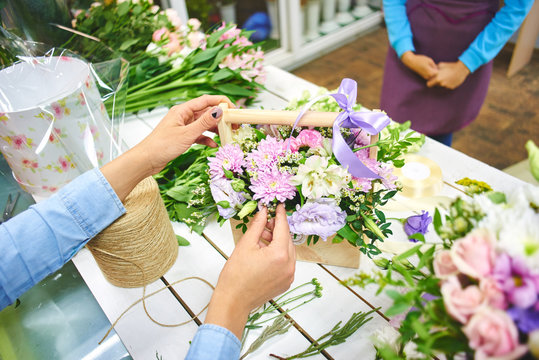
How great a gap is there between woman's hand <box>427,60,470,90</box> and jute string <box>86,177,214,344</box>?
112 cm

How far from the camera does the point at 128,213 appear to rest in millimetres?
771

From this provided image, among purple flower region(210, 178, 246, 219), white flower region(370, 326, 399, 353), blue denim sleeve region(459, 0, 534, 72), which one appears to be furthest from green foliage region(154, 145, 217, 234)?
blue denim sleeve region(459, 0, 534, 72)

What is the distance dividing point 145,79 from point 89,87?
18.0 inches

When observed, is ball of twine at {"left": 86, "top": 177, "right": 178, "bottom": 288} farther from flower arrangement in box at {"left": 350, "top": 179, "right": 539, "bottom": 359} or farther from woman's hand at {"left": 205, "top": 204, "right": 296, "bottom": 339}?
flower arrangement in box at {"left": 350, "top": 179, "right": 539, "bottom": 359}

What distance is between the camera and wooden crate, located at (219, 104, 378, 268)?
2.32 feet

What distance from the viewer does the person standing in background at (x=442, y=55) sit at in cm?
131

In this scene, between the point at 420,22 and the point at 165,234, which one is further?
the point at 420,22

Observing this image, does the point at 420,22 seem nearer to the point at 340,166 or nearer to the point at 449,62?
the point at 449,62

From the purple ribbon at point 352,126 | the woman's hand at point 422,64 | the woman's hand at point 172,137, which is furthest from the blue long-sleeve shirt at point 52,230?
the woman's hand at point 422,64

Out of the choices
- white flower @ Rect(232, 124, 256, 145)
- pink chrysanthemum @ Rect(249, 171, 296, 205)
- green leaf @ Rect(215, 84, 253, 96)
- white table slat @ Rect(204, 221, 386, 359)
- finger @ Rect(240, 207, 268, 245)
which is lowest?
white table slat @ Rect(204, 221, 386, 359)

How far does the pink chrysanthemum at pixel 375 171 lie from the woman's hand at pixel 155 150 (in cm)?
30

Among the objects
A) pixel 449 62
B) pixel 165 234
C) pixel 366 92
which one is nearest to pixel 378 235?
pixel 165 234

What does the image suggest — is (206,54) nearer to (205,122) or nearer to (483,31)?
(205,122)

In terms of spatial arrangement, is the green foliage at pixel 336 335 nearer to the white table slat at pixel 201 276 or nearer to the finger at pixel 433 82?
the white table slat at pixel 201 276
